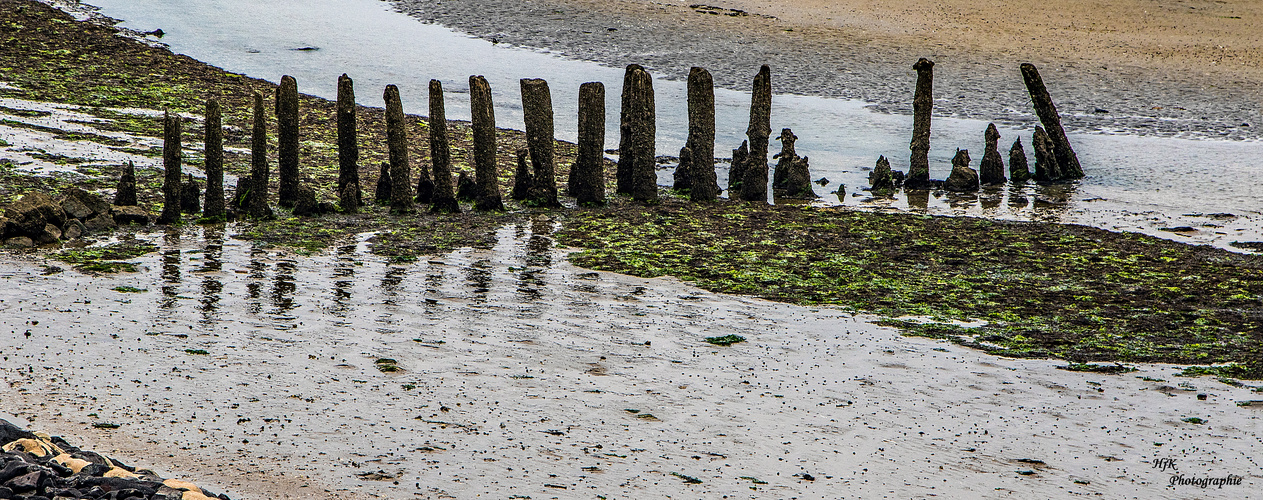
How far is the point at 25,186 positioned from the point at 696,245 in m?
9.23

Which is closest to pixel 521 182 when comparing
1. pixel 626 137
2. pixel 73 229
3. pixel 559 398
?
pixel 626 137


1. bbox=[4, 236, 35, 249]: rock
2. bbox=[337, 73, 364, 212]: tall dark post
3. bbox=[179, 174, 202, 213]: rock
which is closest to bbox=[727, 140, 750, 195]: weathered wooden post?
bbox=[337, 73, 364, 212]: tall dark post

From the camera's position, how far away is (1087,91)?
29.2 m

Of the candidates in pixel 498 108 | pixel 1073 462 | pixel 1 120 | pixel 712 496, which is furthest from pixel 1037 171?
pixel 1 120

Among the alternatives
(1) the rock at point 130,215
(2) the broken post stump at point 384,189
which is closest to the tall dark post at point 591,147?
(2) the broken post stump at point 384,189

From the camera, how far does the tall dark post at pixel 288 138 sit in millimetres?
16797

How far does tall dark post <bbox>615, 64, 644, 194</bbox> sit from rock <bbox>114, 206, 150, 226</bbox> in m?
7.33

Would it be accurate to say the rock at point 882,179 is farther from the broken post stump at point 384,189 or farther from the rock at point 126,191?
the rock at point 126,191

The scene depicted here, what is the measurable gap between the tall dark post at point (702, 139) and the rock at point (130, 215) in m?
8.38

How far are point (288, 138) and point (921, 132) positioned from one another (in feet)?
37.2

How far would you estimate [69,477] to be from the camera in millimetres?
→ 6781

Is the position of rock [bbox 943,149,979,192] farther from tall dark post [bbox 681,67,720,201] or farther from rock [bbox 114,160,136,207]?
rock [bbox 114,160,136,207]

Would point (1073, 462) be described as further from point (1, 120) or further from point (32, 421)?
point (1, 120)

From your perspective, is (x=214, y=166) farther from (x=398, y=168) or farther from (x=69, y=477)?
(x=69, y=477)
